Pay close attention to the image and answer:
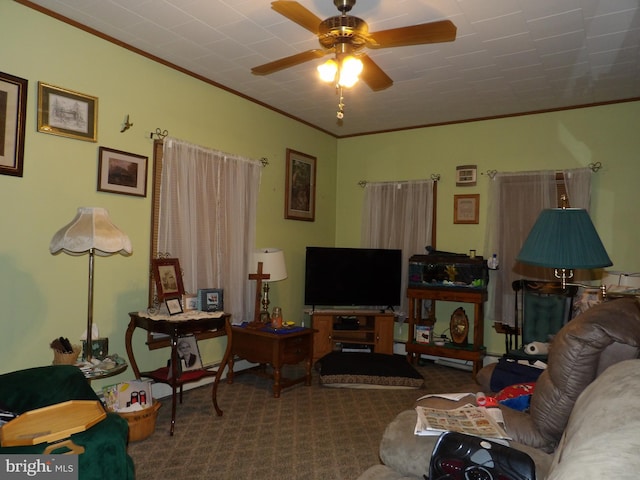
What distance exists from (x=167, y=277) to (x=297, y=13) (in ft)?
7.57

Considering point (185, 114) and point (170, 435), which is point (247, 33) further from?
point (170, 435)

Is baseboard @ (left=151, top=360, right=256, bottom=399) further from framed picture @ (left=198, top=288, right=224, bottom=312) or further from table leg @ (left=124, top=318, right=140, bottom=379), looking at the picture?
framed picture @ (left=198, top=288, right=224, bottom=312)

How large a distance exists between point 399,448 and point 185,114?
3360 millimetres

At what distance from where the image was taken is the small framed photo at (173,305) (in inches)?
137

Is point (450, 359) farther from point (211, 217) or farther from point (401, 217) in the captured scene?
point (211, 217)

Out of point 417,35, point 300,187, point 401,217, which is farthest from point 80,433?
point 401,217

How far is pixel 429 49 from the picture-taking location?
11.5ft

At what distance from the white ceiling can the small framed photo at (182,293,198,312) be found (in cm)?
201

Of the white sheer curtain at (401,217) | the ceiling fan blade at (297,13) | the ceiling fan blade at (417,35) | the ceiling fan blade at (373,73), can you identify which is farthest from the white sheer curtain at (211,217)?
the ceiling fan blade at (417,35)

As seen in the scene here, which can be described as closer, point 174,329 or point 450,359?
point 174,329

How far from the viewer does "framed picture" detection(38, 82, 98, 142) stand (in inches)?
120

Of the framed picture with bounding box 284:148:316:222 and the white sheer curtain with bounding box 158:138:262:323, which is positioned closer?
the white sheer curtain with bounding box 158:138:262:323

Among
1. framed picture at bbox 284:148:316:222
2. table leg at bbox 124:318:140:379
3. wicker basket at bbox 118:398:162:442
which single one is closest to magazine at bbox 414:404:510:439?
wicker basket at bbox 118:398:162:442

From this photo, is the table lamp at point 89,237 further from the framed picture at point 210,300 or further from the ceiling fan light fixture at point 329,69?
the ceiling fan light fixture at point 329,69
